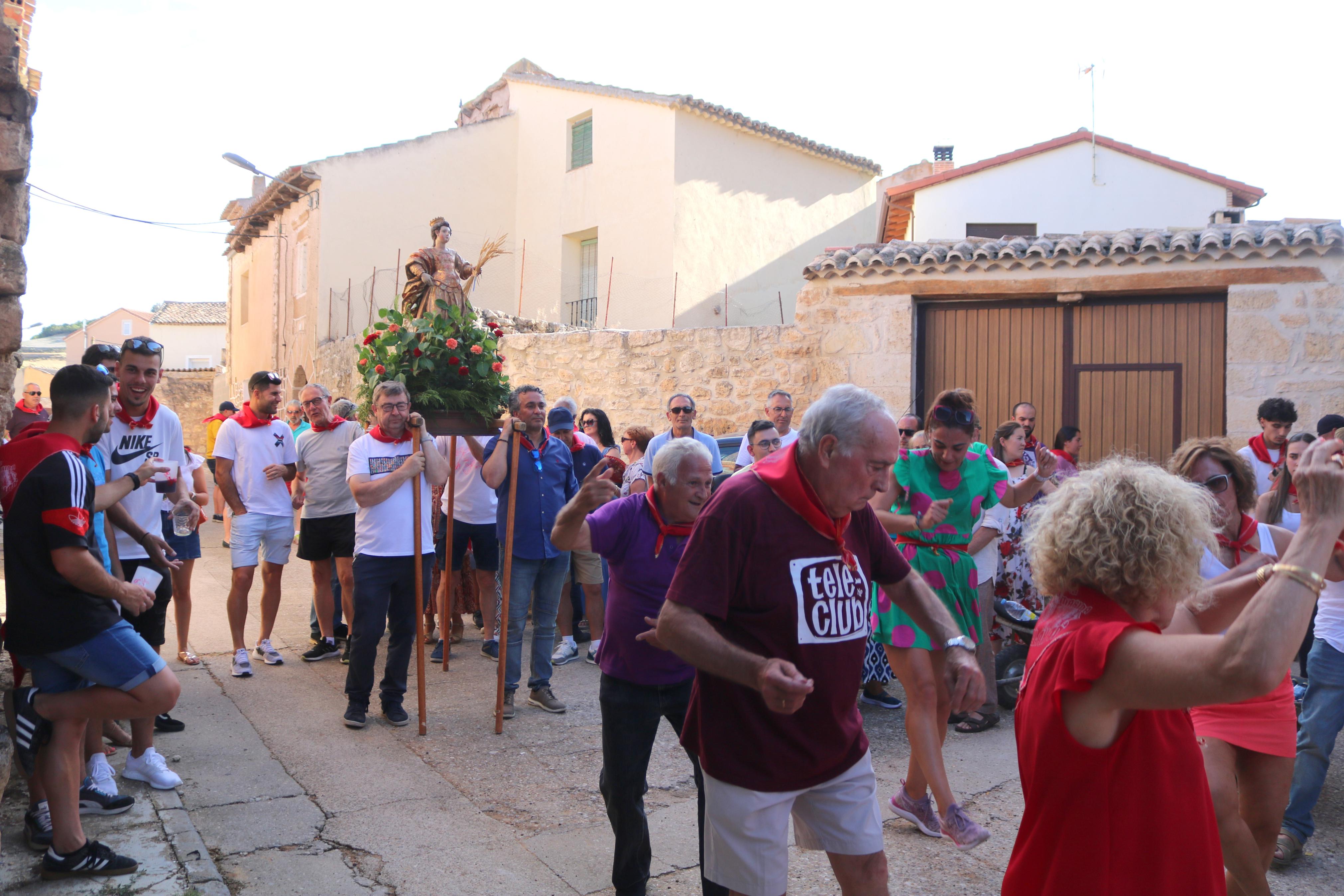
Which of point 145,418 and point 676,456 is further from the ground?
point 145,418

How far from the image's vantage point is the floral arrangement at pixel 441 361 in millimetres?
5773

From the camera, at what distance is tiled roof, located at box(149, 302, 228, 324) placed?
46.4m

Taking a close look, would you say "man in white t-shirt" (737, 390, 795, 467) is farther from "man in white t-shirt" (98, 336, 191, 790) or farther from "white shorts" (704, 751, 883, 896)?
"white shorts" (704, 751, 883, 896)

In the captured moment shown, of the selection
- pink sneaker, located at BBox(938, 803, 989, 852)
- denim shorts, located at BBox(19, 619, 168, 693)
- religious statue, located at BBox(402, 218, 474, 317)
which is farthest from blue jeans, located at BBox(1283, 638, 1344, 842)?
religious statue, located at BBox(402, 218, 474, 317)

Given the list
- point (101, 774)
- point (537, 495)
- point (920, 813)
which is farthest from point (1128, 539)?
point (537, 495)

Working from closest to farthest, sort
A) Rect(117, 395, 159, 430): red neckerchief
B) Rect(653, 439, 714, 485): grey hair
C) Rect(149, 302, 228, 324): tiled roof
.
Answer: Rect(653, 439, 714, 485): grey hair → Rect(117, 395, 159, 430): red neckerchief → Rect(149, 302, 228, 324): tiled roof

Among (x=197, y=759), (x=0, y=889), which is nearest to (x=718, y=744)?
(x=0, y=889)

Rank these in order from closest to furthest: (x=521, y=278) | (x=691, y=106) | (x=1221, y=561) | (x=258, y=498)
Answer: (x=1221, y=561) → (x=258, y=498) → (x=691, y=106) → (x=521, y=278)

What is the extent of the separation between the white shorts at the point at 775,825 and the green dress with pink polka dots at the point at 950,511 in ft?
6.76

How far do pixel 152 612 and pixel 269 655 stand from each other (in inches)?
85.7

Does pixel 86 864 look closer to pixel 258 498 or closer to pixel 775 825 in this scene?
pixel 775 825

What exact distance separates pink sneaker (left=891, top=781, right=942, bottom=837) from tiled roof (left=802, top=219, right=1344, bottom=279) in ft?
24.3

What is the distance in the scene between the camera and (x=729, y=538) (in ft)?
8.18

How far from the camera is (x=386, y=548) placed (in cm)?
573
